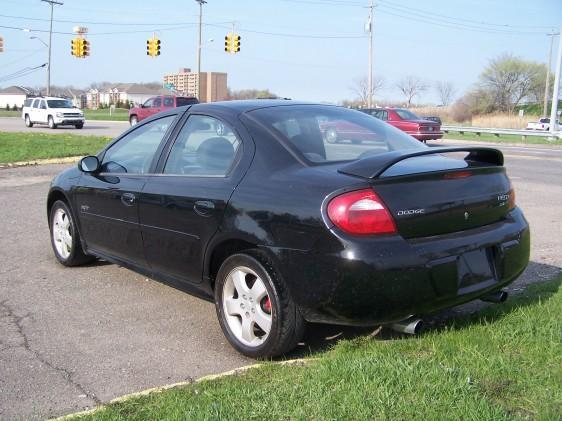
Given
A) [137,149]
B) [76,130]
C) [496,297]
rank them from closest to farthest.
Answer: [496,297] → [137,149] → [76,130]

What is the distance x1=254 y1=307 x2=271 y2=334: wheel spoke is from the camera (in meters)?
3.66

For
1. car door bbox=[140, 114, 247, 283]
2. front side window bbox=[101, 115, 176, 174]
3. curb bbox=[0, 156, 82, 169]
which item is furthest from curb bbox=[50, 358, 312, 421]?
curb bbox=[0, 156, 82, 169]

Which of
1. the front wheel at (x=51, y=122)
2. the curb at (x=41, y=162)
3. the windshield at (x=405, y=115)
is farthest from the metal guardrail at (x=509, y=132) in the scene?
the curb at (x=41, y=162)

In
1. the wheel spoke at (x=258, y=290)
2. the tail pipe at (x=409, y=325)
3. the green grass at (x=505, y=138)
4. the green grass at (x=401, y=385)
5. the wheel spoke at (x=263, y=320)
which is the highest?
the green grass at (x=505, y=138)

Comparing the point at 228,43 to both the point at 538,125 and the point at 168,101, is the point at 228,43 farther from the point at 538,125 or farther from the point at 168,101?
the point at 538,125

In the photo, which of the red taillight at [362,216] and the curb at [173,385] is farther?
the red taillight at [362,216]

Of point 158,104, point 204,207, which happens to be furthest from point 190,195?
point 158,104

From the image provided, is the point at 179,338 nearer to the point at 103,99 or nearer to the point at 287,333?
the point at 287,333

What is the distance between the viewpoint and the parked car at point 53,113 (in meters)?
35.2

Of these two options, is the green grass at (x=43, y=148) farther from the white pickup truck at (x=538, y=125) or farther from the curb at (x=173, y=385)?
the white pickup truck at (x=538, y=125)

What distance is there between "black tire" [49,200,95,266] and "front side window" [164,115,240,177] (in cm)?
168

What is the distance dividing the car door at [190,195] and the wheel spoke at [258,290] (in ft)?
1.52

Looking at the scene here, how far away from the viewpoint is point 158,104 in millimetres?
33812

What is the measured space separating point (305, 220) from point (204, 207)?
2.91 ft
